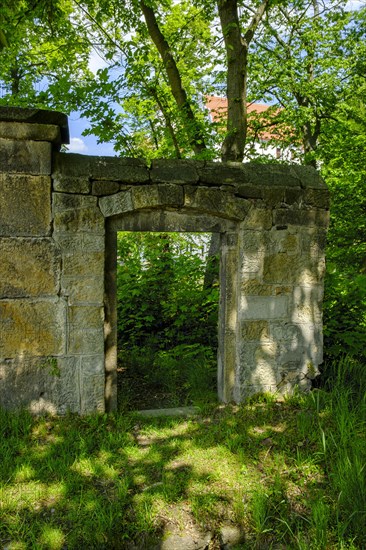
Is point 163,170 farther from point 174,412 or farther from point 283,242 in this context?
point 174,412

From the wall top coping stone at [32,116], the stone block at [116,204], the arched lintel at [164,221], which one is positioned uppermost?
the wall top coping stone at [32,116]

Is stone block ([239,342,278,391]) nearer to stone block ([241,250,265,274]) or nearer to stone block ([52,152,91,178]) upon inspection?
stone block ([241,250,265,274])

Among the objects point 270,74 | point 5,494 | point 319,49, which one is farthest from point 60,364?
point 319,49

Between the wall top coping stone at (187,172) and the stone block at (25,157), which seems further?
the wall top coping stone at (187,172)

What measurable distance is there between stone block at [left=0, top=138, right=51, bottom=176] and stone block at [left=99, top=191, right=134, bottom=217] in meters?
0.48

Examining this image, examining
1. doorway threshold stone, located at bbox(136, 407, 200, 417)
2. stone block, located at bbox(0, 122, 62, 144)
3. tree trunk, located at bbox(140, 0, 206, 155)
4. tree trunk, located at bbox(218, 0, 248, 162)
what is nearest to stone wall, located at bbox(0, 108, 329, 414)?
stone block, located at bbox(0, 122, 62, 144)

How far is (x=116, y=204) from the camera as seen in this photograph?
10.9 ft

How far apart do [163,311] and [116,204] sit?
2.80m

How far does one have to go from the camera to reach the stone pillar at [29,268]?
3152 millimetres

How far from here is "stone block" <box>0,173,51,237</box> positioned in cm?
317

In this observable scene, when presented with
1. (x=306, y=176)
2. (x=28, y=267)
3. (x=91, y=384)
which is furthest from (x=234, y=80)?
(x=91, y=384)

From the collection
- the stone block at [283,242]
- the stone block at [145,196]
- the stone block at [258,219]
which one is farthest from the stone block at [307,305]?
the stone block at [145,196]

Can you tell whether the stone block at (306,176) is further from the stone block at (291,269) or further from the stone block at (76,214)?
the stone block at (76,214)

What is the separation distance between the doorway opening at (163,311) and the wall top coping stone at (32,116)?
2869 millimetres
